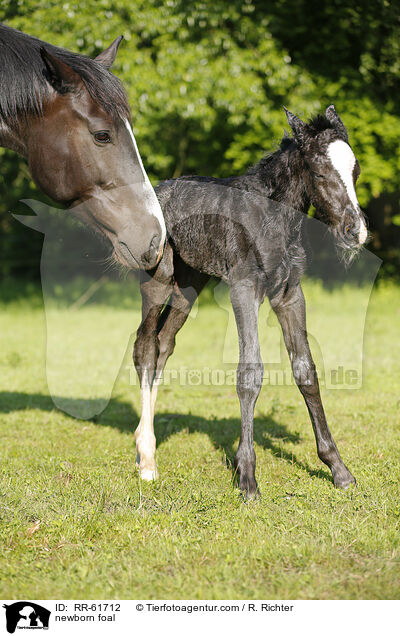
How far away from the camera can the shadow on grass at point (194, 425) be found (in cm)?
512

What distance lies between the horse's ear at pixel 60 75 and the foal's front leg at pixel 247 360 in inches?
66.2

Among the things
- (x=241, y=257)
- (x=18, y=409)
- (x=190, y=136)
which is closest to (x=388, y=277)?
(x=190, y=136)

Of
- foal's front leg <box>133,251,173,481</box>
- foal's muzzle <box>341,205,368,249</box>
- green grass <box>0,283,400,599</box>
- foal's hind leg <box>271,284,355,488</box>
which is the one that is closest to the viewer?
green grass <box>0,283,400,599</box>

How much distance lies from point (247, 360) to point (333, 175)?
4.33ft

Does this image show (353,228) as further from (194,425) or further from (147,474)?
(194,425)

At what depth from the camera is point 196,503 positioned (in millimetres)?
3801

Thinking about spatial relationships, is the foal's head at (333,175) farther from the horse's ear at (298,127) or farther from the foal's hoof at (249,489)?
the foal's hoof at (249,489)

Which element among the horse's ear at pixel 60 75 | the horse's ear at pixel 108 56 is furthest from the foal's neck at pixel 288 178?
the horse's ear at pixel 60 75

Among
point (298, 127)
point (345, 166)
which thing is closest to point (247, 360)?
point (345, 166)

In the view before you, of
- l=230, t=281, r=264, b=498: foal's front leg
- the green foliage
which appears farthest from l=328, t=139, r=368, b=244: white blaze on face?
the green foliage

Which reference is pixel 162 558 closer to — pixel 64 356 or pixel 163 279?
pixel 163 279

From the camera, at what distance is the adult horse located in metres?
3.04
